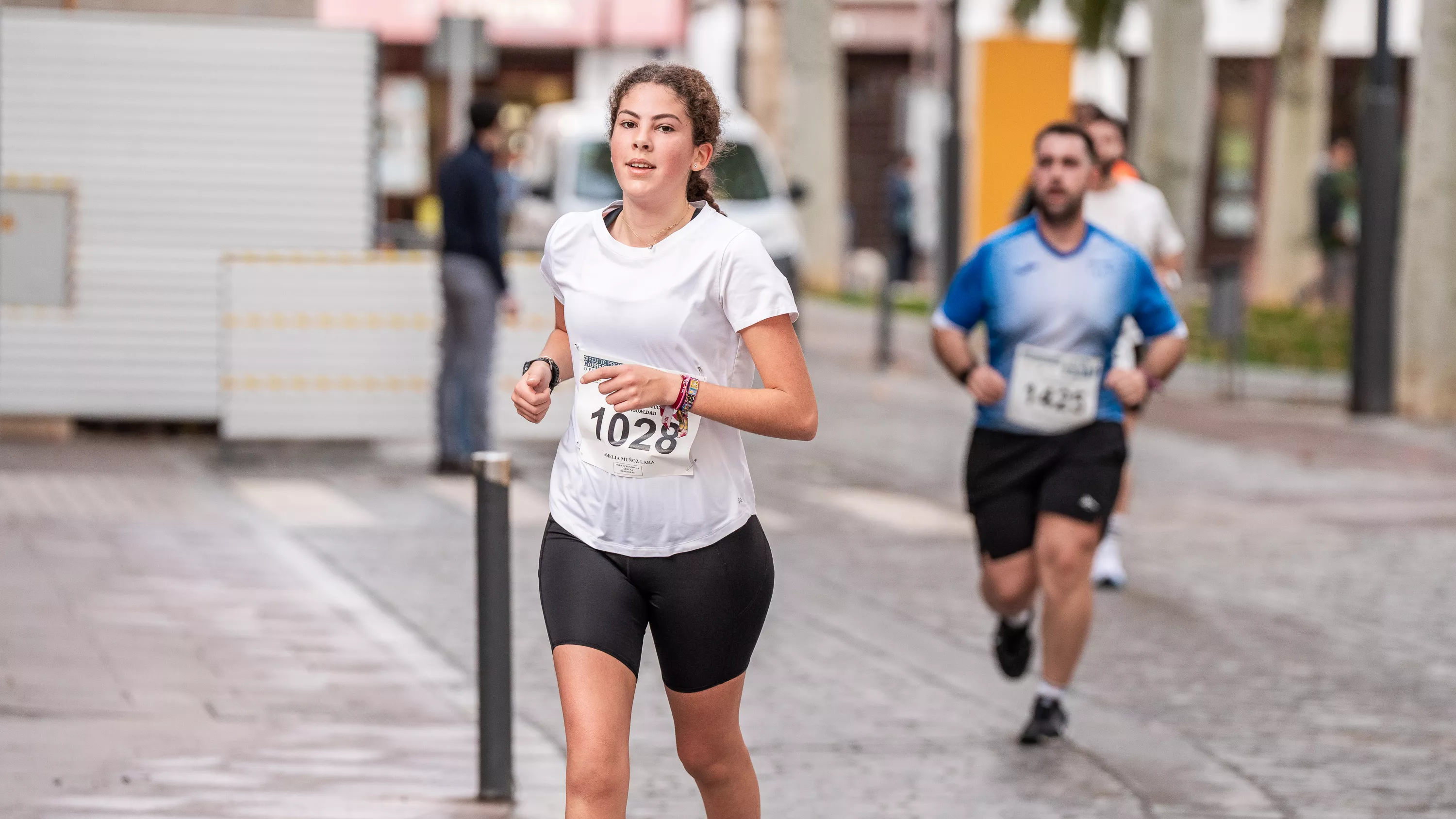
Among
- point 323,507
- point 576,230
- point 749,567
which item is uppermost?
point 576,230

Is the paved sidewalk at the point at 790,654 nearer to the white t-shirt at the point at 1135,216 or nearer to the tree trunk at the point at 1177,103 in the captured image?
the white t-shirt at the point at 1135,216

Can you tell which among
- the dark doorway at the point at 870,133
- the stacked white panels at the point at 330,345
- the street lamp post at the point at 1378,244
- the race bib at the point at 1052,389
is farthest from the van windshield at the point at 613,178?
the dark doorway at the point at 870,133

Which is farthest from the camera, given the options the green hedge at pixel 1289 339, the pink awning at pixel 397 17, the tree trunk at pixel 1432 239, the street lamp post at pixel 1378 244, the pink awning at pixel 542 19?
the pink awning at pixel 397 17

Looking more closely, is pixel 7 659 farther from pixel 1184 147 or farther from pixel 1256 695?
pixel 1184 147

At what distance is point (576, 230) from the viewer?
14.8 feet

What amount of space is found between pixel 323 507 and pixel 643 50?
91.7 feet

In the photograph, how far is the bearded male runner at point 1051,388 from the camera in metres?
6.97

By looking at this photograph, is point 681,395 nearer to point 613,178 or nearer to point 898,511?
point 898,511

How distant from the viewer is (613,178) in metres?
20.2

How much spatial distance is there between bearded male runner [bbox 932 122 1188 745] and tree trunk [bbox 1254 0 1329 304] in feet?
77.8

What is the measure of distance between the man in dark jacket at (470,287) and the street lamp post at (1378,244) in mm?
7057

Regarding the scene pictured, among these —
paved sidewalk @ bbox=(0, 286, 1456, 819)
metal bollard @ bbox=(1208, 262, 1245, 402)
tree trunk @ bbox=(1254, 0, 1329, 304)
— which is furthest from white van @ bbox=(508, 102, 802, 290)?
tree trunk @ bbox=(1254, 0, 1329, 304)

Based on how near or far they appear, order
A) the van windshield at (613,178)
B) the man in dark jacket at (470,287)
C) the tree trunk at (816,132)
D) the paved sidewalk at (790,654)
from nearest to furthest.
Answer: the paved sidewalk at (790,654), the man in dark jacket at (470,287), the van windshield at (613,178), the tree trunk at (816,132)

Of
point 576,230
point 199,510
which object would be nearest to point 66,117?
point 199,510
